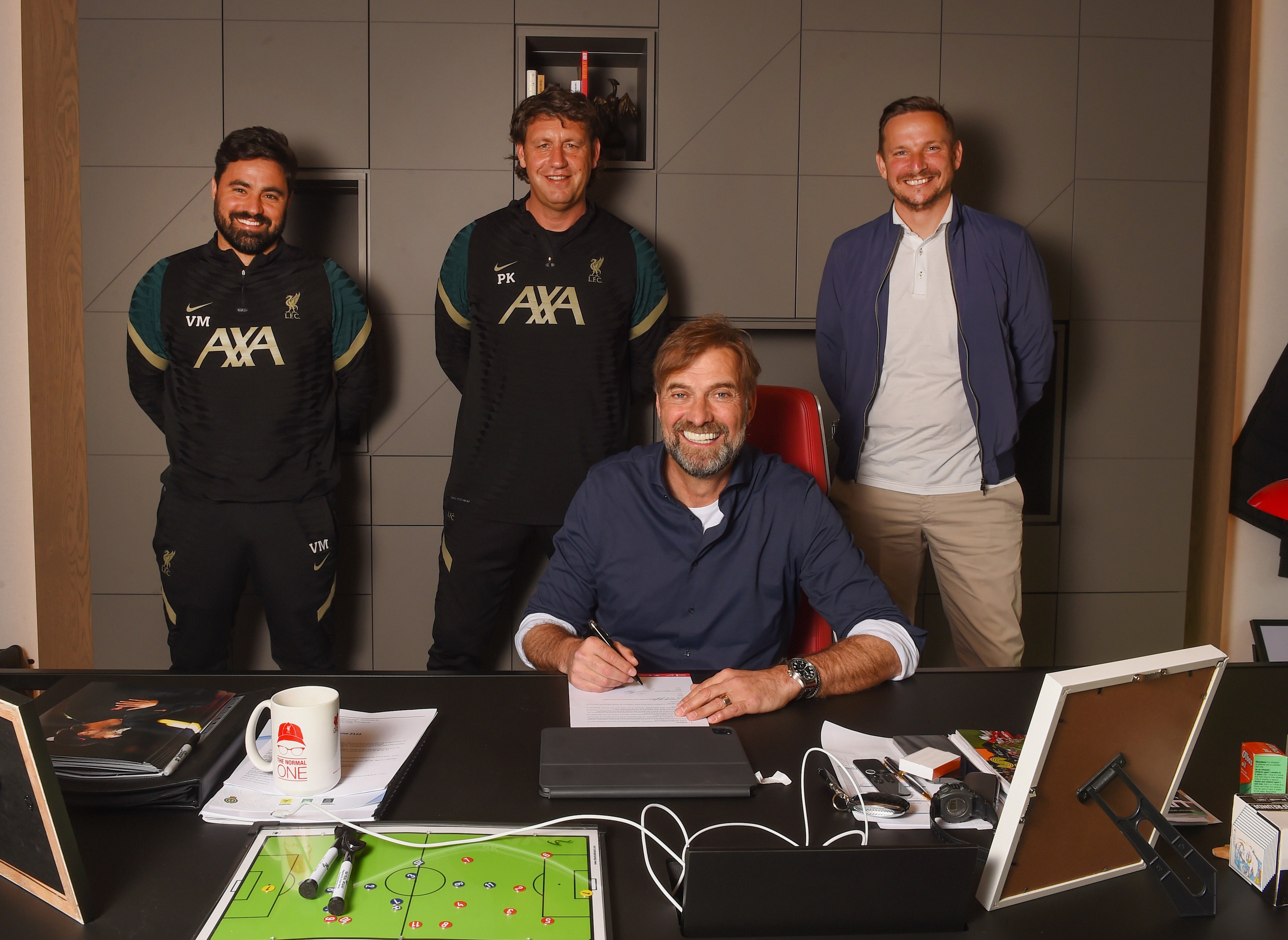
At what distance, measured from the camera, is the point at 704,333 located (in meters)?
1.87

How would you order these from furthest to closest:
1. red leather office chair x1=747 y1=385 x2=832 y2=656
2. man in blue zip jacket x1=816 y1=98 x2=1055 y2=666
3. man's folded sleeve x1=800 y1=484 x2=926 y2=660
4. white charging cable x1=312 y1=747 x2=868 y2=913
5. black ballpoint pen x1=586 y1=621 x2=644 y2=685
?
man in blue zip jacket x1=816 y1=98 x2=1055 y2=666 < red leather office chair x1=747 y1=385 x2=832 y2=656 < man's folded sleeve x1=800 y1=484 x2=926 y2=660 < black ballpoint pen x1=586 y1=621 x2=644 y2=685 < white charging cable x1=312 y1=747 x2=868 y2=913

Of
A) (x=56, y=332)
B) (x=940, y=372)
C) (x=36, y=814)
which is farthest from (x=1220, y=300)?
(x=56, y=332)

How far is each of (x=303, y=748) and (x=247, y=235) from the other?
2020 millimetres

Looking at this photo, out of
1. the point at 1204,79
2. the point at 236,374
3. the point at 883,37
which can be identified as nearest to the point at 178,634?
the point at 236,374

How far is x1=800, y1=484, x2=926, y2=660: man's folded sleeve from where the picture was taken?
1.65 metres

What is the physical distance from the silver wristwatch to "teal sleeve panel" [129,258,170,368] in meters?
2.16

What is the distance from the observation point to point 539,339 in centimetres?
268

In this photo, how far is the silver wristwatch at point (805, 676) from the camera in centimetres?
134

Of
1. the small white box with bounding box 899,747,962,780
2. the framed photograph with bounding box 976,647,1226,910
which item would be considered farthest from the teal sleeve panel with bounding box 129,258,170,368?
the framed photograph with bounding box 976,647,1226,910

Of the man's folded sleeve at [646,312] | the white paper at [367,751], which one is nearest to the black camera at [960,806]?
the white paper at [367,751]

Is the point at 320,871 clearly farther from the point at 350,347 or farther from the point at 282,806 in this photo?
the point at 350,347

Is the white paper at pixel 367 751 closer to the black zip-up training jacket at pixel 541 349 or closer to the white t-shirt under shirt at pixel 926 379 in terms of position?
the black zip-up training jacket at pixel 541 349

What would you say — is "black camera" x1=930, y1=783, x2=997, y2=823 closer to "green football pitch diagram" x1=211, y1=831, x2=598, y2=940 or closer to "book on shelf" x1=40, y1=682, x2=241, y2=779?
"green football pitch diagram" x1=211, y1=831, x2=598, y2=940

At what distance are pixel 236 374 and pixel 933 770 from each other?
7.28 feet
